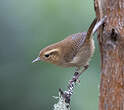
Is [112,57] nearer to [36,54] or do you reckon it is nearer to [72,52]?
[72,52]

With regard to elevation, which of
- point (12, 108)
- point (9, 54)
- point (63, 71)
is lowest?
point (12, 108)

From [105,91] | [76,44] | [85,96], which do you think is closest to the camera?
[105,91]

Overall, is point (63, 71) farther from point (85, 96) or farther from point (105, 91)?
point (105, 91)

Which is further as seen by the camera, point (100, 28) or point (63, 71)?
point (63, 71)

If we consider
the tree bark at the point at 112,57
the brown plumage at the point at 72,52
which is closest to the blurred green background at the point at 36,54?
the brown plumage at the point at 72,52

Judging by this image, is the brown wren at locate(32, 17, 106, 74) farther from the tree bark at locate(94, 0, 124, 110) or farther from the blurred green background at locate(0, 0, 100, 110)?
the tree bark at locate(94, 0, 124, 110)

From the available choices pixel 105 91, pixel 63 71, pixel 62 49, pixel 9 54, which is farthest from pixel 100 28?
pixel 9 54

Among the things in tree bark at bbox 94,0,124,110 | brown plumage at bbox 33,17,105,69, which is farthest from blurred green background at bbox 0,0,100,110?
tree bark at bbox 94,0,124,110
